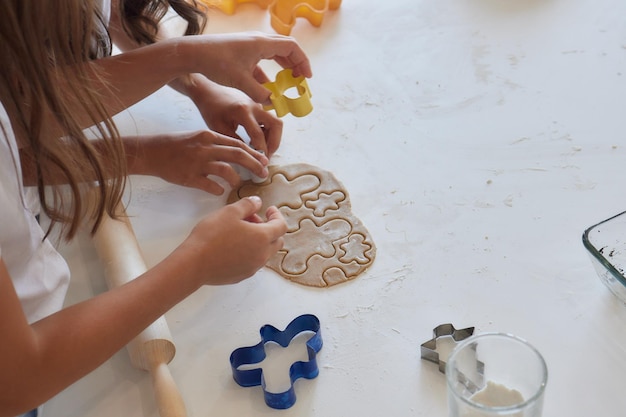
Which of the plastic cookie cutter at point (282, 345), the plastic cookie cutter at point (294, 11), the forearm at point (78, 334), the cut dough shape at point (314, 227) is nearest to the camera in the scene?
the forearm at point (78, 334)

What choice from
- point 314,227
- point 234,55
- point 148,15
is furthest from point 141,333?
point 148,15

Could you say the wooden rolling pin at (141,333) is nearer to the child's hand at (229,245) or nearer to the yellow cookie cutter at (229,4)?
the child's hand at (229,245)

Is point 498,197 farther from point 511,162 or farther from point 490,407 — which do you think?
point 490,407

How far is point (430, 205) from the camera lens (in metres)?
0.98

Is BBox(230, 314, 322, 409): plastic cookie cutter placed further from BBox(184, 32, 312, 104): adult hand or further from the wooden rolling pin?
BBox(184, 32, 312, 104): adult hand

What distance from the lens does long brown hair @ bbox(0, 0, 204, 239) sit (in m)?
0.68

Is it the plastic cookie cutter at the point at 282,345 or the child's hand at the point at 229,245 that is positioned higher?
the child's hand at the point at 229,245

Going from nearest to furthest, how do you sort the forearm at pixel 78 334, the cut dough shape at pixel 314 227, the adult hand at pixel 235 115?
the forearm at pixel 78 334 → the cut dough shape at pixel 314 227 → the adult hand at pixel 235 115

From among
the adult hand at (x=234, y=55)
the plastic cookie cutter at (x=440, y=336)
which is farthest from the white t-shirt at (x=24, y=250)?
the plastic cookie cutter at (x=440, y=336)

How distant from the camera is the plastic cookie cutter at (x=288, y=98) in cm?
101

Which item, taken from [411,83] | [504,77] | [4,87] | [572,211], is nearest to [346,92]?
[411,83]

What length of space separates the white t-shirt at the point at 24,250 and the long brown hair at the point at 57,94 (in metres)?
0.03

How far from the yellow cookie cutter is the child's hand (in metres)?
0.62

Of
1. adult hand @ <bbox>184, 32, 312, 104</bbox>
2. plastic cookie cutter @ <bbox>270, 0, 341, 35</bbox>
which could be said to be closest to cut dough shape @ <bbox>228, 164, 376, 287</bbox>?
adult hand @ <bbox>184, 32, 312, 104</bbox>
